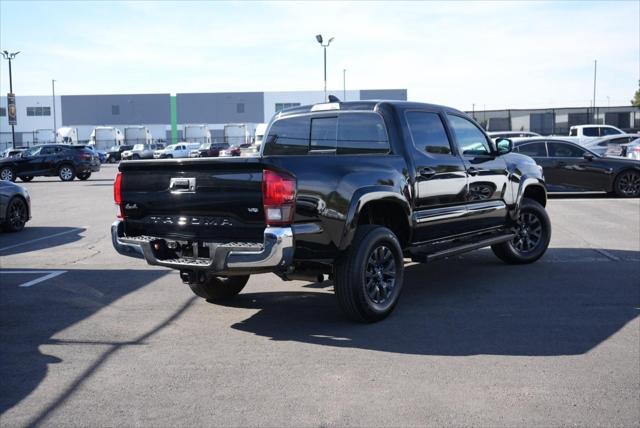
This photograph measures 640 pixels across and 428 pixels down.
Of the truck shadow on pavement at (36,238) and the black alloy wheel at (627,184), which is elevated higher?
the black alloy wheel at (627,184)

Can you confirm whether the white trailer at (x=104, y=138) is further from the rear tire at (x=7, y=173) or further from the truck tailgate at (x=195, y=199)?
the truck tailgate at (x=195, y=199)

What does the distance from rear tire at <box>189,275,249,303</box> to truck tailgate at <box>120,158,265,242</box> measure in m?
1.10

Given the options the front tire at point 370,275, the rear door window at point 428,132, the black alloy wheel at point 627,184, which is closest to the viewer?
the front tire at point 370,275

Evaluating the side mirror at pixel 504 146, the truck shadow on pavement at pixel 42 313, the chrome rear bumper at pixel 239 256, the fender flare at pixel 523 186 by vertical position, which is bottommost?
the truck shadow on pavement at pixel 42 313

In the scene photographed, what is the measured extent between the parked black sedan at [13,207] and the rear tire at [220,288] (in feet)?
24.0

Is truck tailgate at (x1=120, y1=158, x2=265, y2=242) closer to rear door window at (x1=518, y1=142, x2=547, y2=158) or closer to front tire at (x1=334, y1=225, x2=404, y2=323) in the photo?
front tire at (x1=334, y1=225, x2=404, y2=323)

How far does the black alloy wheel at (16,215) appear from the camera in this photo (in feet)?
44.1

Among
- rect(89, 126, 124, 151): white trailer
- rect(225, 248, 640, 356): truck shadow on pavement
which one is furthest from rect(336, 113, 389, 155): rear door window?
rect(89, 126, 124, 151): white trailer

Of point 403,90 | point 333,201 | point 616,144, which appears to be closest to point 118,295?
point 333,201

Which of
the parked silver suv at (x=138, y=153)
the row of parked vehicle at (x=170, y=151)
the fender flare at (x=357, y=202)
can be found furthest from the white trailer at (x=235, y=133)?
the fender flare at (x=357, y=202)

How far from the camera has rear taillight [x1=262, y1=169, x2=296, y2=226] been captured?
5.64 metres

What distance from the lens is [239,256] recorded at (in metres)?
5.71

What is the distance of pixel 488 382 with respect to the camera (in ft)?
15.9

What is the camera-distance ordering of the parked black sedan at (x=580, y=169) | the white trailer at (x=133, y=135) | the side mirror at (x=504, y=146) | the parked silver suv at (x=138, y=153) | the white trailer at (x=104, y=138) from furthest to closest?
the white trailer at (x=133, y=135), the white trailer at (x=104, y=138), the parked silver suv at (x=138, y=153), the parked black sedan at (x=580, y=169), the side mirror at (x=504, y=146)
